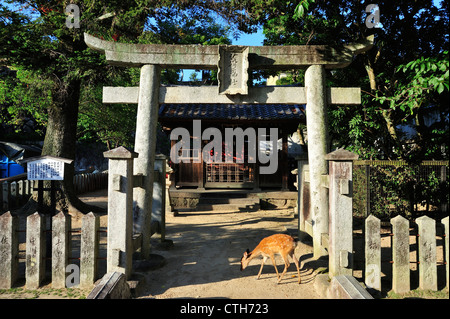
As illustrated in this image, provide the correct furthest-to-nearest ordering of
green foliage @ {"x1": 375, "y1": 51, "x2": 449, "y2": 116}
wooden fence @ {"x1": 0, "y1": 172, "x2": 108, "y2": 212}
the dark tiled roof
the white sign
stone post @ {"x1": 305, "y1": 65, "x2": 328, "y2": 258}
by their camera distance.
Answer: the dark tiled roof, wooden fence @ {"x1": 0, "y1": 172, "x2": 108, "y2": 212}, stone post @ {"x1": 305, "y1": 65, "x2": 328, "y2": 258}, the white sign, green foliage @ {"x1": 375, "y1": 51, "x2": 449, "y2": 116}

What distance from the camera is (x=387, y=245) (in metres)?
6.30

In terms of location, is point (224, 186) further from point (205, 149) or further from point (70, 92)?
point (70, 92)

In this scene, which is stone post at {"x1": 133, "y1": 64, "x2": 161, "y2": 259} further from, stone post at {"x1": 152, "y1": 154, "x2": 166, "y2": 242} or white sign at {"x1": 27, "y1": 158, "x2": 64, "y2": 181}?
white sign at {"x1": 27, "y1": 158, "x2": 64, "y2": 181}

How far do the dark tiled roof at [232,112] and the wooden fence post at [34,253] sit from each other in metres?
7.29

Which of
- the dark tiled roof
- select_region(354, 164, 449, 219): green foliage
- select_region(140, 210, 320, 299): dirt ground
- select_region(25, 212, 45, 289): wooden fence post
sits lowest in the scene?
select_region(140, 210, 320, 299): dirt ground

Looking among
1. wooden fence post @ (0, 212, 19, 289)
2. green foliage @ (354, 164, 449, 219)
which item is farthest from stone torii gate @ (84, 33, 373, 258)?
green foliage @ (354, 164, 449, 219)

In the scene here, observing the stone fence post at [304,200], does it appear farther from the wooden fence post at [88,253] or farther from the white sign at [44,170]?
the white sign at [44,170]

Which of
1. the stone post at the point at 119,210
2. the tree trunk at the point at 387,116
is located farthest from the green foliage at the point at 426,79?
the stone post at the point at 119,210

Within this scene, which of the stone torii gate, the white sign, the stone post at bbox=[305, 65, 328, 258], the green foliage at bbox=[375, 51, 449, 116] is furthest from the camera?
the stone torii gate

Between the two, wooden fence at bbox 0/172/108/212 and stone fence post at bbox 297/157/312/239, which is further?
wooden fence at bbox 0/172/108/212

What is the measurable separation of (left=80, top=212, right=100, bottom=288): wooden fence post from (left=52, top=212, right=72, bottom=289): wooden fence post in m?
0.24

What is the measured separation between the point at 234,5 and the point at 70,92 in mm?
5507

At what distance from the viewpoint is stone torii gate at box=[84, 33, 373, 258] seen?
516 cm

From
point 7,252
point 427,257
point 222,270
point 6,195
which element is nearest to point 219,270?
point 222,270
